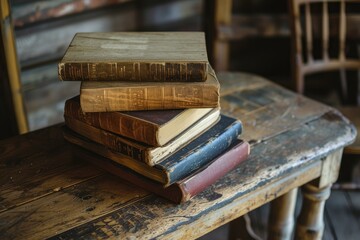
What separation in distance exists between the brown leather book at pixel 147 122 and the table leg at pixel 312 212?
47 centimetres

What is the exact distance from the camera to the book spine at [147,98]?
106cm

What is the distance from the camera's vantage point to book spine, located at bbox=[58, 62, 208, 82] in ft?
3.51

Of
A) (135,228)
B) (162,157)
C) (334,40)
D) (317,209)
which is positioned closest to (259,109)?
(317,209)

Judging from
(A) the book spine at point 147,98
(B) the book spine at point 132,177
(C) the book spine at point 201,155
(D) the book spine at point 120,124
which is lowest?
(B) the book spine at point 132,177

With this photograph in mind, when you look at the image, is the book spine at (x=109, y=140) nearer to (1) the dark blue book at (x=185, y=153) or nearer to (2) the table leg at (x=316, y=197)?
(1) the dark blue book at (x=185, y=153)

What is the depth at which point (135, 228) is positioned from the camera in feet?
3.33

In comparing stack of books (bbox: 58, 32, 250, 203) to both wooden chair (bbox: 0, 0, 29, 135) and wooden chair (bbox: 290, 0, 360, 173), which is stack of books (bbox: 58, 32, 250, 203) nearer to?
wooden chair (bbox: 0, 0, 29, 135)

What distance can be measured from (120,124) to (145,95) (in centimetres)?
8

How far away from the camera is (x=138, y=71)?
107 cm

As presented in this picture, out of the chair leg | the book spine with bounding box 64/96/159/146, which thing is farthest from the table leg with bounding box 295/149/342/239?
the chair leg

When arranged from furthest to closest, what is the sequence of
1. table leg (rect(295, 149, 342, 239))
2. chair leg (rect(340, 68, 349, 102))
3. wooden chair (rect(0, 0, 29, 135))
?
1. chair leg (rect(340, 68, 349, 102))
2. wooden chair (rect(0, 0, 29, 135))
3. table leg (rect(295, 149, 342, 239))

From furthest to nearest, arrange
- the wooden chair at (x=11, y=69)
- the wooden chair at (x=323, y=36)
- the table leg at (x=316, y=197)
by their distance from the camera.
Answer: the wooden chair at (x=323, y=36) → the wooden chair at (x=11, y=69) → the table leg at (x=316, y=197)

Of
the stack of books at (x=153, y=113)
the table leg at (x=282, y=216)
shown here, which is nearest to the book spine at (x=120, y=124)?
the stack of books at (x=153, y=113)

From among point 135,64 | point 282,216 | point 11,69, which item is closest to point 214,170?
point 135,64
